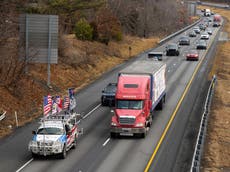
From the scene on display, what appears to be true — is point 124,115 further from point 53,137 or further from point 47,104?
point 53,137

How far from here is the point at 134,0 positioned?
118 m

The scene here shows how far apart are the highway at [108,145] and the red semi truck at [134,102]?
0.73 m

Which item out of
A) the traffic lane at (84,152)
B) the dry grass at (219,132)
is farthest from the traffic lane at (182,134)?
the traffic lane at (84,152)

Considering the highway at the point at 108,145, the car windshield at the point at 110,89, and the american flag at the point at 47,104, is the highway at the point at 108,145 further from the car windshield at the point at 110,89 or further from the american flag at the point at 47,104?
the american flag at the point at 47,104

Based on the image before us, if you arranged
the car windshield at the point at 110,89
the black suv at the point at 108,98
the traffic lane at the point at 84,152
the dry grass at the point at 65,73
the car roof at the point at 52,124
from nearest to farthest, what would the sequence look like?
1. the traffic lane at the point at 84,152
2. the car roof at the point at 52,124
3. the dry grass at the point at 65,73
4. the black suv at the point at 108,98
5. the car windshield at the point at 110,89

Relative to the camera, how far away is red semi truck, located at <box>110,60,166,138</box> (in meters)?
33.8

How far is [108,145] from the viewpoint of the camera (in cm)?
3269

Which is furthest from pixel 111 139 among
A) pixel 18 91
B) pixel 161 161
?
pixel 18 91

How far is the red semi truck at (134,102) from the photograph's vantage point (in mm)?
33844

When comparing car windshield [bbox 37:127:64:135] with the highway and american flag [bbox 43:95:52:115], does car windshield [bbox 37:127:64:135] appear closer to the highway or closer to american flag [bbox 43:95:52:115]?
the highway

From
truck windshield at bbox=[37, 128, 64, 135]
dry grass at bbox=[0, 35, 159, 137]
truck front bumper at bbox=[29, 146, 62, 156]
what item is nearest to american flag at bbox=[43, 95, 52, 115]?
truck windshield at bbox=[37, 128, 64, 135]

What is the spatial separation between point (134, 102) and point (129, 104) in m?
0.35

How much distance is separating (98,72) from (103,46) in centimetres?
1543

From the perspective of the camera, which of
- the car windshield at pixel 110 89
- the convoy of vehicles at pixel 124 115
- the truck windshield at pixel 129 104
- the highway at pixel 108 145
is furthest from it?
the car windshield at pixel 110 89
